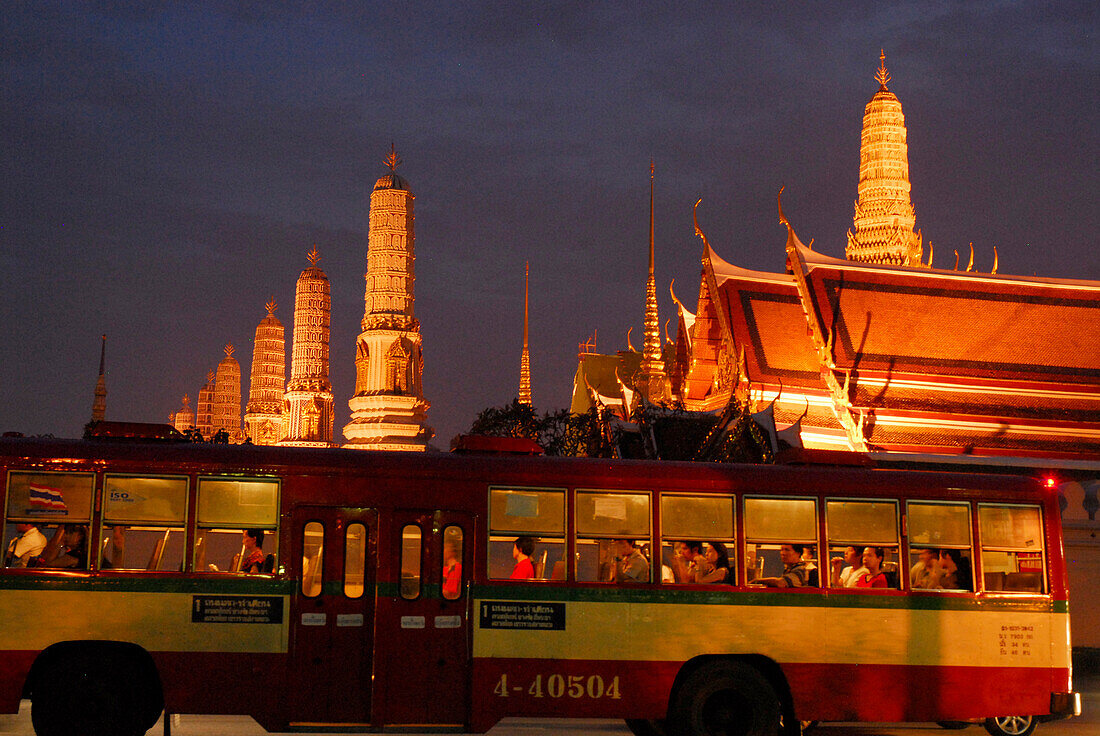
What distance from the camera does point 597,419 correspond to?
38.1 metres

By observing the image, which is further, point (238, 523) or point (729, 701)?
point (729, 701)

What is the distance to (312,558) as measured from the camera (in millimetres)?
10219

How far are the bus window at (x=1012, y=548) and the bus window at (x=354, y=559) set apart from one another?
5546 millimetres

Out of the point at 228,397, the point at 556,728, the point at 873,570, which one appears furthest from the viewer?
the point at 228,397

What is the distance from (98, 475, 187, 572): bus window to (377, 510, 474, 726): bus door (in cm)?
172

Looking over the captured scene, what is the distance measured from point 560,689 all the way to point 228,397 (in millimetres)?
107452

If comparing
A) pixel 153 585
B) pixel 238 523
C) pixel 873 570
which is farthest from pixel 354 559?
pixel 873 570

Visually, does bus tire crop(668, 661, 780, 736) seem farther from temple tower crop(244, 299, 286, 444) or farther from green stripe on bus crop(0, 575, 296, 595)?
temple tower crop(244, 299, 286, 444)

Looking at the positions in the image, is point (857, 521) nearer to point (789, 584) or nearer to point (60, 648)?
point (789, 584)

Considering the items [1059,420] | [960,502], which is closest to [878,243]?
[1059,420]

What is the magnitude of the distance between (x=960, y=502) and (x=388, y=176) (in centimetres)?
6243

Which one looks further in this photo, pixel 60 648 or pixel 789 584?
pixel 789 584

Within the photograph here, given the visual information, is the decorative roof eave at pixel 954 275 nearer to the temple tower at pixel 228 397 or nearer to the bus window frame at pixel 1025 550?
the bus window frame at pixel 1025 550

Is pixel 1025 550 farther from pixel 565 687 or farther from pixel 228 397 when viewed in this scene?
pixel 228 397
